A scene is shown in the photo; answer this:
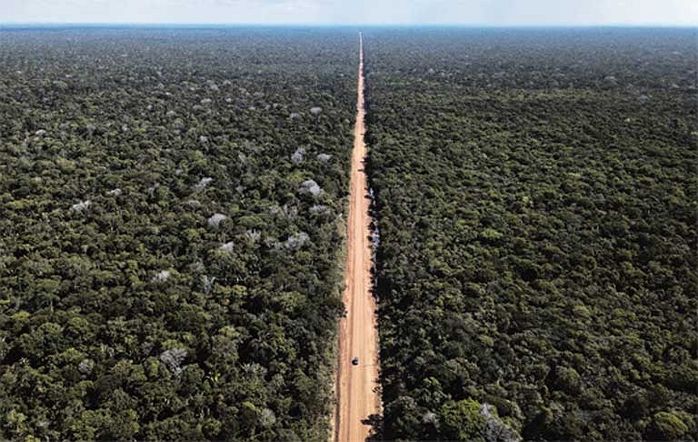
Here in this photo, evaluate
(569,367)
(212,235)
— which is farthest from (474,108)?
(569,367)

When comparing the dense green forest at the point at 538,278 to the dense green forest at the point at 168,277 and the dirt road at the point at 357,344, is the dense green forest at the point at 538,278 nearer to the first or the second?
the dirt road at the point at 357,344

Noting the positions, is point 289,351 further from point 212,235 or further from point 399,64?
point 399,64

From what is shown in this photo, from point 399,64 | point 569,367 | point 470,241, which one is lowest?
point 569,367

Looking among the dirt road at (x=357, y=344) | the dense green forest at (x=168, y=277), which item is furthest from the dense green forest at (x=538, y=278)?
the dense green forest at (x=168, y=277)

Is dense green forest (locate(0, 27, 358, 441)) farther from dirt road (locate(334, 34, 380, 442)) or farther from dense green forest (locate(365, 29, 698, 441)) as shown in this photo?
dense green forest (locate(365, 29, 698, 441))

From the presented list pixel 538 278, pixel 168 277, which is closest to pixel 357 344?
pixel 168 277

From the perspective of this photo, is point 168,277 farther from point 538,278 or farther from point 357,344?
point 538,278
